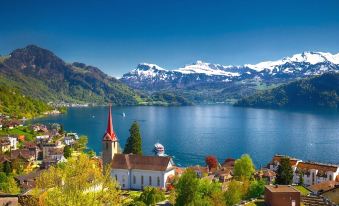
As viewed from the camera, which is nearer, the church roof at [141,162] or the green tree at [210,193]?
the green tree at [210,193]

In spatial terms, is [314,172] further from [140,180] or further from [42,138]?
[42,138]

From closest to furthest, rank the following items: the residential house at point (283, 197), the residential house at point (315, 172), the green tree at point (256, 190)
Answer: the residential house at point (283, 197), the green tree at point (256, 190), the residential house at point (315, 172)

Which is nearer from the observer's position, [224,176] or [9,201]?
[9,201]

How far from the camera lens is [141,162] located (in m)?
61.1

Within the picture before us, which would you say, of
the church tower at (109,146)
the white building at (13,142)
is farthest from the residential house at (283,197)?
the white building at (13,142)

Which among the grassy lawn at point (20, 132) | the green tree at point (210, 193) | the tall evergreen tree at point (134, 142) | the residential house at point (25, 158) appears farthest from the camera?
the grassy lawn at point (20, 132)

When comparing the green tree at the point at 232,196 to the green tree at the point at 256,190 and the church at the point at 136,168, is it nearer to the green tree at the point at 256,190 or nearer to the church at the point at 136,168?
the green tree at the point at 256,190

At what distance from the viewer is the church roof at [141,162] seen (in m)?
60.1

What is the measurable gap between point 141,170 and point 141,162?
127cm

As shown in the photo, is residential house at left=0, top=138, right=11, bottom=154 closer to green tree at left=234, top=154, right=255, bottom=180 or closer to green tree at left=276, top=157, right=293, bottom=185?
green tree at left=234, top=154, right=255, bottom=180

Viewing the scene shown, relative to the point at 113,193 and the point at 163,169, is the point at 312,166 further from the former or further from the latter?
the point at 113,193

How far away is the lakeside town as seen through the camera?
22078mm

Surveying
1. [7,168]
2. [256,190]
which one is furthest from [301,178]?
[7,168]

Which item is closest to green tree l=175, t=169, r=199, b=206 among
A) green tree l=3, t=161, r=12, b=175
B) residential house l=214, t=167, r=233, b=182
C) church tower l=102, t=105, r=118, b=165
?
church tower l=102, t=105, r=118, b=165
